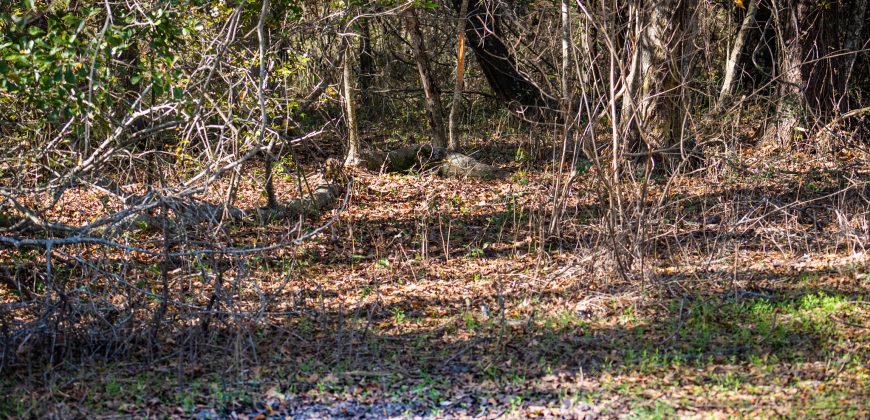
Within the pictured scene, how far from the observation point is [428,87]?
12.2 meters

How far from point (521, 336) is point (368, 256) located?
285 centimetres

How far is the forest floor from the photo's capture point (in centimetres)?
528

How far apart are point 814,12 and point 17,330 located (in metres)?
10.5

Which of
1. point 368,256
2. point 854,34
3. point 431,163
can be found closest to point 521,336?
point 368,256

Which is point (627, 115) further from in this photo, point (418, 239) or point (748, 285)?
point (418, 239)

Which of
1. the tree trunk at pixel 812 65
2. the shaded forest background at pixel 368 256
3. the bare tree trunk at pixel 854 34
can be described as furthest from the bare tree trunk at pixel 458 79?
the bare tree trunk at pixel 854 34

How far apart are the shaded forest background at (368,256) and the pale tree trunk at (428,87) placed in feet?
0.37

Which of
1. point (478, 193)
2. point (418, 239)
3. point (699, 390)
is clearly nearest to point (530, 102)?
point (478, 193)

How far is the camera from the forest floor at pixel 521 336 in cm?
528

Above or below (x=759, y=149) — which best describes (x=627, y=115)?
above

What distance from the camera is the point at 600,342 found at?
20.3 ft

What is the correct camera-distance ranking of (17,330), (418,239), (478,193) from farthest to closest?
(478,193), (418,239), (17,330)

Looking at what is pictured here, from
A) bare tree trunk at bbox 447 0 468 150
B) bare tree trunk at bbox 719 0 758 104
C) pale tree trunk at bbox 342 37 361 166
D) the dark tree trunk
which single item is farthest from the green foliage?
bare tree trunk at bbox 719 0 758 104

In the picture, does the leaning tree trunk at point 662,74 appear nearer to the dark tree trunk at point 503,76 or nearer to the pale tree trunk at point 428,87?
the dark tree trunk at point 503,76
